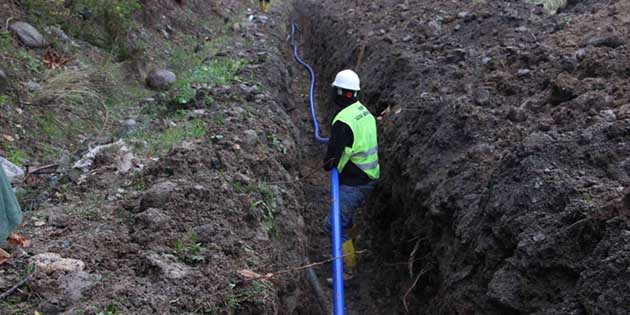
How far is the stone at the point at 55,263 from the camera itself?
2.63 meters

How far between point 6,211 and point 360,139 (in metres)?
3.15

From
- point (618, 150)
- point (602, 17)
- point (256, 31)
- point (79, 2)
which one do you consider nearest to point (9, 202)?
point (618, 150)

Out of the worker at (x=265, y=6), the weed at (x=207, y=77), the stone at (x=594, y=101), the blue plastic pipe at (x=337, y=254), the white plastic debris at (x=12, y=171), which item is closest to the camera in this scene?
the stone at (x=594, y=101)

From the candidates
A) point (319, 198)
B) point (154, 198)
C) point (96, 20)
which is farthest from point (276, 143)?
point (96, 20)

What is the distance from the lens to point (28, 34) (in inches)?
250

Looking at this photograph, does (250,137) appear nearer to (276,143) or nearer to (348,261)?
(276,143)

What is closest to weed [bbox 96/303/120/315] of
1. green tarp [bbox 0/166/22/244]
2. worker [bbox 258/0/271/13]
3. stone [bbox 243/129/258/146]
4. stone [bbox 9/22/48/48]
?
green tarp [bbox 0/166/22/244]

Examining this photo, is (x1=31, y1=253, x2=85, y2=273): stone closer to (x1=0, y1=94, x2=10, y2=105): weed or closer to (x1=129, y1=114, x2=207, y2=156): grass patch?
(x1=129, y1=114, x2=207, y2=156): grass patch

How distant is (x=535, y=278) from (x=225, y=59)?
21.4 feet

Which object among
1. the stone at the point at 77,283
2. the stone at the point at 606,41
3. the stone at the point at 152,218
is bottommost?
the stone at the point at 77,283

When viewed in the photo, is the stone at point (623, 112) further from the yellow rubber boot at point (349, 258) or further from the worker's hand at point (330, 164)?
the yellow rubber boot at point (349, 258)

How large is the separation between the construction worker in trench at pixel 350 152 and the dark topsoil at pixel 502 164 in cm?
32

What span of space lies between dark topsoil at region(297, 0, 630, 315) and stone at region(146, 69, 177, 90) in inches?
114

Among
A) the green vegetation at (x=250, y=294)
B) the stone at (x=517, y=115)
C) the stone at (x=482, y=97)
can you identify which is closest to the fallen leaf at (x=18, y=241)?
the green vegetation at (x=250, y=294)
